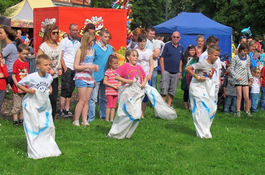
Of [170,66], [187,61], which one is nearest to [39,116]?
[170,66]

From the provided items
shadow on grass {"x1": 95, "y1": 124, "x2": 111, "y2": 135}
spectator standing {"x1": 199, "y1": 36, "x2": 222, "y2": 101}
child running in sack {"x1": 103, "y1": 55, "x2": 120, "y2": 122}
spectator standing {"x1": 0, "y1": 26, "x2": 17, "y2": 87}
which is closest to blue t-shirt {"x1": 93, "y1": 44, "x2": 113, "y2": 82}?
child running in sack {"x1": 103, "y1": 55, "x2": 120, "y2": 122}

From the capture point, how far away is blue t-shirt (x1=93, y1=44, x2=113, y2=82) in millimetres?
9227

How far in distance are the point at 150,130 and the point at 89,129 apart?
1.22m

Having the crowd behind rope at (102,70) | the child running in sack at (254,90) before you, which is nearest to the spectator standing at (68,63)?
the crowd behind rope at (102,70)

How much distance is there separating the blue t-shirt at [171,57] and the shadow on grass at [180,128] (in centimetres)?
228

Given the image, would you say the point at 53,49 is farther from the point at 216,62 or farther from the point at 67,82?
the point at 216,62

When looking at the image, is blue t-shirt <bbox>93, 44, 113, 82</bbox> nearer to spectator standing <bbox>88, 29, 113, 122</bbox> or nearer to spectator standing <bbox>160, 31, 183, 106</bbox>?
spectator standing <bbox>88, 29, 113, 122</bbox>

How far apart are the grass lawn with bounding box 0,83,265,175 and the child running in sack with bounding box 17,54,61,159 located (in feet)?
0.59

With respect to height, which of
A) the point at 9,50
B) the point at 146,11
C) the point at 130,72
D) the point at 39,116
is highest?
the point at 146,11

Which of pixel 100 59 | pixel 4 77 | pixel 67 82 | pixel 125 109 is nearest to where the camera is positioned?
pixel 125 109

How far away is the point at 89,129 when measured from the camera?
8203 mm

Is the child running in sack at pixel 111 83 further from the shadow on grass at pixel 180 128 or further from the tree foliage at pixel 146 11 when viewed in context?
the tree foliage at pixel 146 11

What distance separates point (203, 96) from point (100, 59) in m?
2.64

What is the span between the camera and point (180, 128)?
28.7ft
